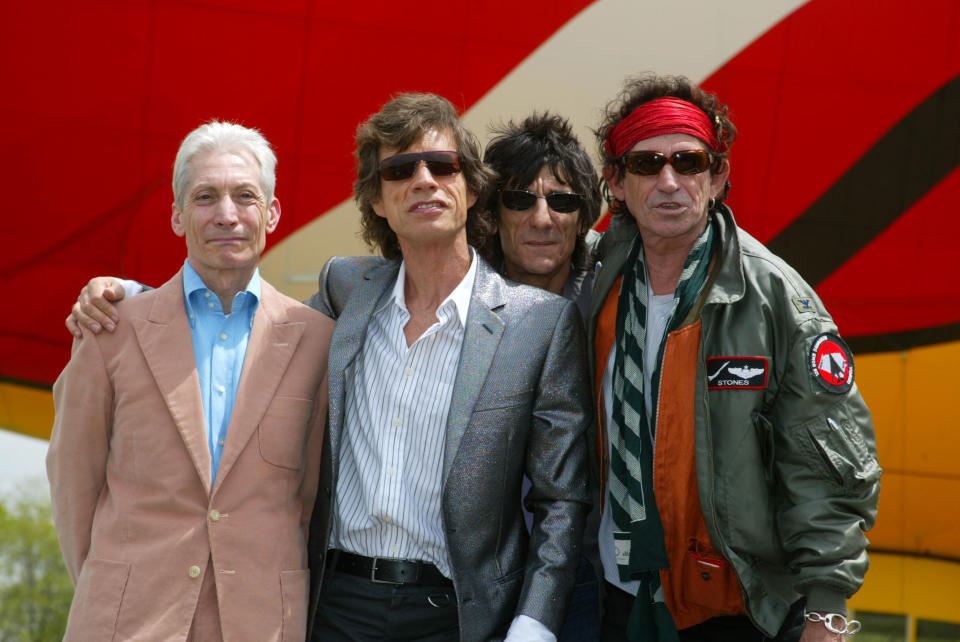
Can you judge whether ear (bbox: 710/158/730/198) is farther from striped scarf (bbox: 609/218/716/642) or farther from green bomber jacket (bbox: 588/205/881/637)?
green bomber jacket (bbox: 588/205/881/637)

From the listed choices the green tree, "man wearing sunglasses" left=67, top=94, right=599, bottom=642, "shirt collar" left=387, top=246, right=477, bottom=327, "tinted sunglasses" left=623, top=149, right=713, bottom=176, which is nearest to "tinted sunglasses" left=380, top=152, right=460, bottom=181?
"man wearing sunglasses" left=67, top=94, right=599, bottom=642

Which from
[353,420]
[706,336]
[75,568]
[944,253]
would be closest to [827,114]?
[944,253]

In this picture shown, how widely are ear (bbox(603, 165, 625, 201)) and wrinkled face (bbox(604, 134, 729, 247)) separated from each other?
0.29 feet

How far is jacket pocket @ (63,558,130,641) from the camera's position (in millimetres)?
1899

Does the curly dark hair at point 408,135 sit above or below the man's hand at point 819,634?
above

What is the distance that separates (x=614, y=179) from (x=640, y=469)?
827mm

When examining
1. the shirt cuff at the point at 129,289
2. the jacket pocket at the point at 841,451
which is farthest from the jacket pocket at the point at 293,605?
the jacket pocket at the point at 841,451

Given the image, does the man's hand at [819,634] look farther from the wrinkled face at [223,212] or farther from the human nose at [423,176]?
the wrinkled face at [223,212]

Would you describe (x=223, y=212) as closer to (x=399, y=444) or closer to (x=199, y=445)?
(x=199, y=445)

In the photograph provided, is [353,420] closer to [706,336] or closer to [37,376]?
[706,336]

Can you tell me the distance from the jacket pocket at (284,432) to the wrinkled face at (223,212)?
359 mm

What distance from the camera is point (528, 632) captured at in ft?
6.49

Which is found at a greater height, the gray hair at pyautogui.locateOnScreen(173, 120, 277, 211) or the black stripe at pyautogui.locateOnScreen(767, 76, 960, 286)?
the black stripe at pyautogui.locateOnScreen(767, 76, 960, 286)

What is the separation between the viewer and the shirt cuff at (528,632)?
6.48 ft
